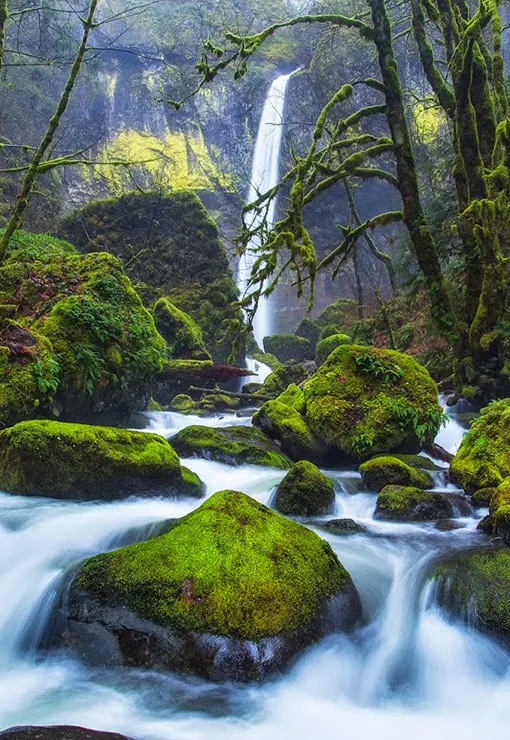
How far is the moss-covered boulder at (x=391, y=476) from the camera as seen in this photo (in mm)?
6613

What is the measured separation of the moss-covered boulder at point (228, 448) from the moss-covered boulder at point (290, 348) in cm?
1496

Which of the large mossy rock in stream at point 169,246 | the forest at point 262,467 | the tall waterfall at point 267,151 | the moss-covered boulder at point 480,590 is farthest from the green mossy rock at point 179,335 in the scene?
the tall waterfall at point 267,151

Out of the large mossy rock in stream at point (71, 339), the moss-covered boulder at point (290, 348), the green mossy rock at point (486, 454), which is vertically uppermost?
the moss-covered boulder at point (290, 348)

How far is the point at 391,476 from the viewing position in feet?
21.8

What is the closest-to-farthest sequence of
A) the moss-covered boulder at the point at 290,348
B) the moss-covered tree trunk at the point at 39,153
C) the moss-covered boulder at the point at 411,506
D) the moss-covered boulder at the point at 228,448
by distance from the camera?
the moss-covered tree trunk at the point at 39,153 → the moss-covered boulder at the point at 411,506 → the moss-covered boulder at the point at 228,448 → the moss-covered boulder at the point at 290,348

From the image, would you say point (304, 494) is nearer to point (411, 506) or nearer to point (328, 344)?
point (411, 506)

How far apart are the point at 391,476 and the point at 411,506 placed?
0.94 metres

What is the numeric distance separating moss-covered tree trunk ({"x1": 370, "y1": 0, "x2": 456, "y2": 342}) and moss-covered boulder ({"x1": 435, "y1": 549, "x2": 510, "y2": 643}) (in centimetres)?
552

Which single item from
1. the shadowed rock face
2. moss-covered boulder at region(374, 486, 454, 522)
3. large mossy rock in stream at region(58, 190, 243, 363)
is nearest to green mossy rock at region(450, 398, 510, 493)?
moss-covered boulder at region(374, 486, 454, 522)

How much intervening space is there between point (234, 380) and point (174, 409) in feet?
13.7

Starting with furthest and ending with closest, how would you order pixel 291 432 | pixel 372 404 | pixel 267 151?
pixel 267 151 → pixel 291 432 → pixel 372 404

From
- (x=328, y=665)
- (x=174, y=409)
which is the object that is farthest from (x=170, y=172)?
(x=328, y=665)

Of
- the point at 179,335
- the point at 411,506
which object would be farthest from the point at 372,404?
the point at 179,335

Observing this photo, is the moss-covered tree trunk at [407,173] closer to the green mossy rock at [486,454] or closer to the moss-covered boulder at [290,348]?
the green mossy rock at [486,454]
